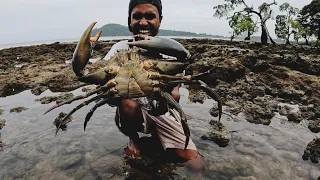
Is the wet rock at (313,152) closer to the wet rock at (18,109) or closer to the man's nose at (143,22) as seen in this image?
the man's nose at (143,22)

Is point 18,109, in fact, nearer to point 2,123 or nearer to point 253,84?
point 2,123

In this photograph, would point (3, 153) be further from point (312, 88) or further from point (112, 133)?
point (312, 88)

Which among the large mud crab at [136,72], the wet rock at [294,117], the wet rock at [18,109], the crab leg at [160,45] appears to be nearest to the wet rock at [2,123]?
the wet rock at [18,109]

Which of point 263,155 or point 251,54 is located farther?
point 251,54

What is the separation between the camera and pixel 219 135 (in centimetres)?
470

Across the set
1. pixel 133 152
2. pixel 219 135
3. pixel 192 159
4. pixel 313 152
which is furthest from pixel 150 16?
pixel 313 152

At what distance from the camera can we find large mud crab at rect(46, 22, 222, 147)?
267 centimetres

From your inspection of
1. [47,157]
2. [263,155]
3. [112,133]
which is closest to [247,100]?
[263,155]

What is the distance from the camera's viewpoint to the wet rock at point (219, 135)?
4.55 m

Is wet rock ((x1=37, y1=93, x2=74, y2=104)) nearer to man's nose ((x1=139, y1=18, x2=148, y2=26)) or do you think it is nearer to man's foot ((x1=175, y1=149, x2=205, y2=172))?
man's nose ((x1=139, y1=18, x2=148, y2=26))

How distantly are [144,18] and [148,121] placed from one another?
147 cm

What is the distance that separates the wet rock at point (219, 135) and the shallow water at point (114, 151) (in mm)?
94

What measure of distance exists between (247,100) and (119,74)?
4.97 meters

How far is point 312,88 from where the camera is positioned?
7.24m
